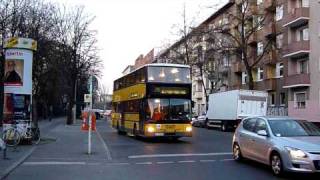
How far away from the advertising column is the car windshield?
479 inches

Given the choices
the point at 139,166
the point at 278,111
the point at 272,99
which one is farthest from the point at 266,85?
the point at 139,166

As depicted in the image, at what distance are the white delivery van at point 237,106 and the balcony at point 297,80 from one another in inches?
165

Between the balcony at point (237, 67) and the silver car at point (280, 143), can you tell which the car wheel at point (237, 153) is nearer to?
the silver car at point (280, 143)

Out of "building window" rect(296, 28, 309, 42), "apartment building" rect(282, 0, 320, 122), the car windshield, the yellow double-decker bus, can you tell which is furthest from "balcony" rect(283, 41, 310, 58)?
the car windshield

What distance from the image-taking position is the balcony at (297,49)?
4619 cm

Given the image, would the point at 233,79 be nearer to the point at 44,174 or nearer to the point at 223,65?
the point at 223,65

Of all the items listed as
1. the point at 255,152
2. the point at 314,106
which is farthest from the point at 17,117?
the point at 314,106

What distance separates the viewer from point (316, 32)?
44.8 m

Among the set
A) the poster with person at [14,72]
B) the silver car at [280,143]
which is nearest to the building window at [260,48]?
the poster with person at [14,72]

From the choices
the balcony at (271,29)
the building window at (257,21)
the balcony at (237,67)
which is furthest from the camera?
the balcony at (237,67)

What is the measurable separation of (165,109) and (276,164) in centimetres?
1403

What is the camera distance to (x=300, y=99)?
4825cm

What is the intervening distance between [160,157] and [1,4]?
20635mm

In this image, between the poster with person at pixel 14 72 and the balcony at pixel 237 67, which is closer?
the poster with person at pixel 14 72
